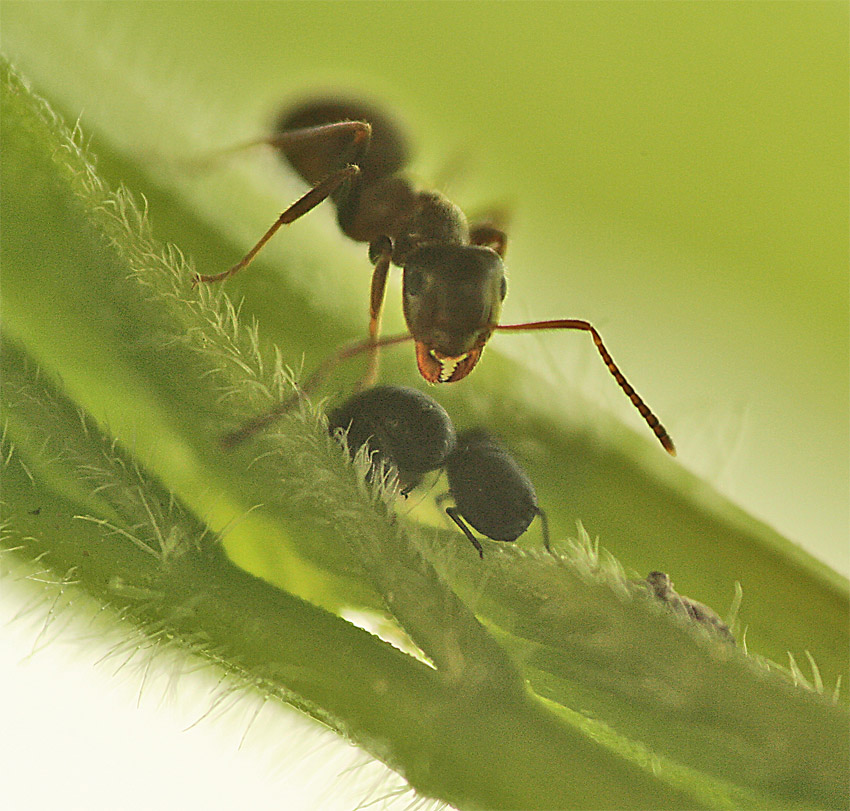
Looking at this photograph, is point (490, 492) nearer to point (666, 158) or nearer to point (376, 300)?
point (376, 300)

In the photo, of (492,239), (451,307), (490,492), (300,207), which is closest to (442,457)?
(490,492)

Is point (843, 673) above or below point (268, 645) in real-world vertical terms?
above

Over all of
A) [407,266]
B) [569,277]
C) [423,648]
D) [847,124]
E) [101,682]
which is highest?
[847,124]

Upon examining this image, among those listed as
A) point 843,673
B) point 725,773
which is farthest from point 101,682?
point 843,673

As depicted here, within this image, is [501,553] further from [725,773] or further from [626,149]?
[626,149]

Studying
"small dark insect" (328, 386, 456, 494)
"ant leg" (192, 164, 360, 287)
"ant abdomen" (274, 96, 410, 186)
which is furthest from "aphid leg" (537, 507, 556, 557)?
"ant abdomen" (274, 96, 410, 186)
